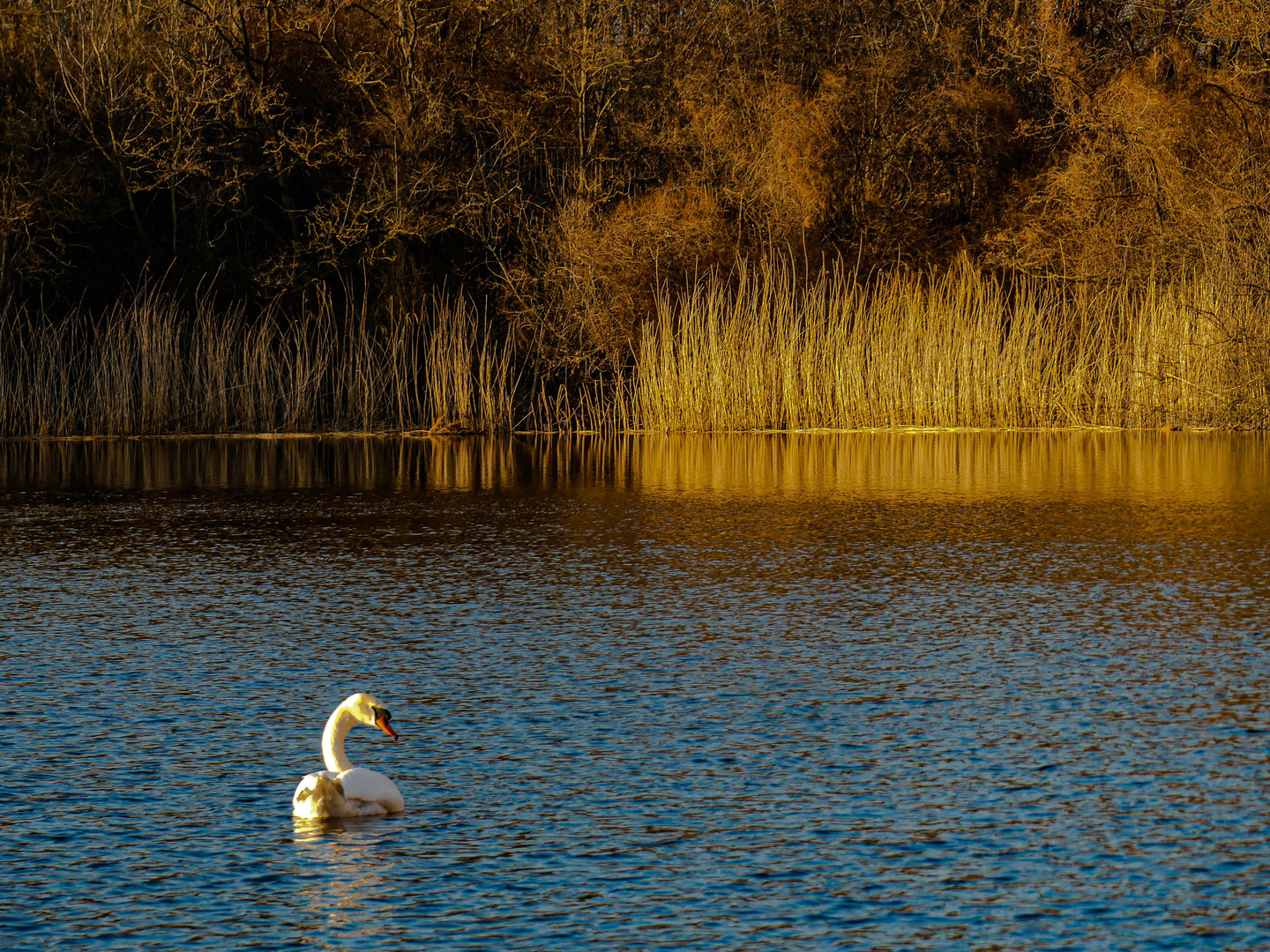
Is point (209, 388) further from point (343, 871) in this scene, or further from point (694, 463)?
point (343, 871)

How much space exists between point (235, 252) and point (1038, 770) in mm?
24228

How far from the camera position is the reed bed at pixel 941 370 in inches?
748

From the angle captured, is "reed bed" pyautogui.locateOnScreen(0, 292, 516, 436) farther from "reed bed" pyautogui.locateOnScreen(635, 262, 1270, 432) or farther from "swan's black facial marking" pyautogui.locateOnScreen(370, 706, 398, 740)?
"swan's black facial marking" pyautogui.locateOnScreen(370, 706, 398, 740)

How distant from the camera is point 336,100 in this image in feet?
91.6

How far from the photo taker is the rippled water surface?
3.79 meters

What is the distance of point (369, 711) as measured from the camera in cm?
452

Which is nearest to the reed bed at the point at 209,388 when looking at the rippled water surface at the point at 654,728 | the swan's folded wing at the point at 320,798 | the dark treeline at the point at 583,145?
the dark treeline at the point at 583,145

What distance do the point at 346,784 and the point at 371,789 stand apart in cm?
8

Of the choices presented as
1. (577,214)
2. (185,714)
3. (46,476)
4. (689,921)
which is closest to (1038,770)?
(689,921)

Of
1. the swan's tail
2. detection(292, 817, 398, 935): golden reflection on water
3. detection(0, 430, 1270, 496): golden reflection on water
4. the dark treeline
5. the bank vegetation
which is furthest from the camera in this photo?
the dark treeline

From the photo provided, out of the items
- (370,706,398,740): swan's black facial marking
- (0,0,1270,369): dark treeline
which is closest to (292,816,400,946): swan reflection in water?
(370,706,398,740): swan's black facial marking

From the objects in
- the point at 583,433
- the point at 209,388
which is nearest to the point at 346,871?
the point at 583,433

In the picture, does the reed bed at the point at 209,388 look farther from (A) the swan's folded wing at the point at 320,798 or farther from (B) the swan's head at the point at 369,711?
(A) the swan's folded wing at the point at 320,798

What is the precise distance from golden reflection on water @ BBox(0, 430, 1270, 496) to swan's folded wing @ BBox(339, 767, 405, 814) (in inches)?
325
